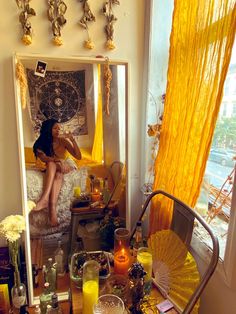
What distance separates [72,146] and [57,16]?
2.31ft

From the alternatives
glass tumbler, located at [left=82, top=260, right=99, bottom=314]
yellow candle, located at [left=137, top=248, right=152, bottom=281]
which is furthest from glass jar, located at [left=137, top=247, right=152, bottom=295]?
glass tumbler, located at [left=82, top=260, right=99, bottom=314]

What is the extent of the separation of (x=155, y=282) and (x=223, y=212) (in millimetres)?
467

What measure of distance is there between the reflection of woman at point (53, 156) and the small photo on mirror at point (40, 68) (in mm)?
254

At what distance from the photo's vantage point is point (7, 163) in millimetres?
1335

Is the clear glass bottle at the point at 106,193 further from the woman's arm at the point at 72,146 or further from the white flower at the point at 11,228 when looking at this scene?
the white flower at the point at 11,228

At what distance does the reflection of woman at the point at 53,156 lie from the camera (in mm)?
1337

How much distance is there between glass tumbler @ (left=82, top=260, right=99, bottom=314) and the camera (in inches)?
35.9

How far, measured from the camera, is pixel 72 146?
139cm

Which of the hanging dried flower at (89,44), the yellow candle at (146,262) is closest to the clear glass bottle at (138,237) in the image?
the yellow candle at (146,262)

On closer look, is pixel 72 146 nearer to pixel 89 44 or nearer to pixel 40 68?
pixel 40 68

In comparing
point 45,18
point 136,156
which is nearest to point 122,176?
point 136,156

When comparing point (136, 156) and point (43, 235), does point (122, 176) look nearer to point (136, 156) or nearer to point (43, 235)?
point (136, 156)

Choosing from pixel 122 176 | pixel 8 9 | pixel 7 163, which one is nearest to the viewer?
pixel 8 9

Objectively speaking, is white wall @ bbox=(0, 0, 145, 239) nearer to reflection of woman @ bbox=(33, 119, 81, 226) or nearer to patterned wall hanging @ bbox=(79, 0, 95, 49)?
patterned wall hanging @ bbox=(79, 0, 95, 49)
